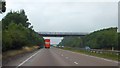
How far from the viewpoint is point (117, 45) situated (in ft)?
416

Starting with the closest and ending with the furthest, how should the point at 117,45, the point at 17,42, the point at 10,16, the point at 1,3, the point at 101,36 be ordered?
the point at 1,3 < the point at 17,42 < the point at 117,45 < the point at 10,16 < the point at 101,36

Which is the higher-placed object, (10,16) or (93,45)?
(10,16)

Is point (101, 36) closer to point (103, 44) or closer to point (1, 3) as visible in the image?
point (103, 44)

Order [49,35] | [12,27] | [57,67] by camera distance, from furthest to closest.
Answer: [49,35]
[12,27]
[57,67]

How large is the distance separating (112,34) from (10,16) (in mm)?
45126

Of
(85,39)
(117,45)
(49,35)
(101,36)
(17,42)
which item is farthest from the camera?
(85,39)

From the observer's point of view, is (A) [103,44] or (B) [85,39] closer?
(A) [103,44]

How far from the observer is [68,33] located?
146 metres

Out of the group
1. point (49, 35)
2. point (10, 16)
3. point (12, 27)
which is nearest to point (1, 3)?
point (12, 27)

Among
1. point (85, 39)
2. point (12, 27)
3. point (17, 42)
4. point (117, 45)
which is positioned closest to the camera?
point (17, 42)

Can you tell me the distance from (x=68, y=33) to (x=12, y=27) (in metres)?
59.9

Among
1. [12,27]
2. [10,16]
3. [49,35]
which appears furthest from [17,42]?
[49,35]

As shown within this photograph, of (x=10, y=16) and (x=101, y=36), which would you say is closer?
(x=10, y=16)

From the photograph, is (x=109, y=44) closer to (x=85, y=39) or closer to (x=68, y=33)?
(x=68, y=33)
